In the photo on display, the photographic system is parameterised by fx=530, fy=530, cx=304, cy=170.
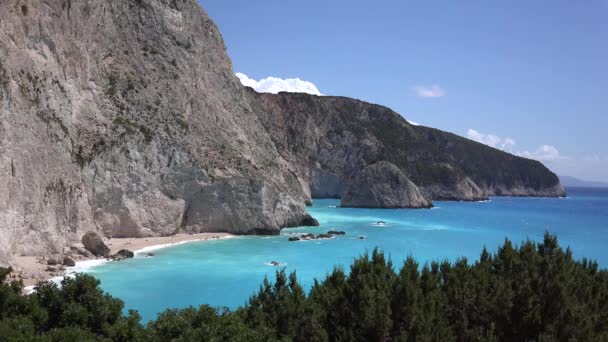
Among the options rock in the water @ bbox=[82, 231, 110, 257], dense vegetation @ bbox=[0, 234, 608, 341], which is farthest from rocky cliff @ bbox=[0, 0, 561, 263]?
dense vegetation @ bbox=[0, 234, 608, 341]

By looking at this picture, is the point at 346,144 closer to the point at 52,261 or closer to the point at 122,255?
the point at 122,255

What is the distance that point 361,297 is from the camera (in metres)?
19.2

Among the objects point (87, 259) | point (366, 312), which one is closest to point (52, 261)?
point (87, 259)

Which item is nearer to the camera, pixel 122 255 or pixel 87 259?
pixel 87 259

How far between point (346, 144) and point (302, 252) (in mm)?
105810

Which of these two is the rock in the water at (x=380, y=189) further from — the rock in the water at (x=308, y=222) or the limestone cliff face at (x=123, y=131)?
the limestone cliff face at (x=123, y=131)

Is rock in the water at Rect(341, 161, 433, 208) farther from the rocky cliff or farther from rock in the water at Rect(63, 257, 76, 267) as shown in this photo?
rock in the water at Rect(63, 257, 76, 267)

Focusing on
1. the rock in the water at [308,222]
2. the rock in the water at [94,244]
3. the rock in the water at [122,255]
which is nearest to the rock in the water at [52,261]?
the rock in the water at [94,244]

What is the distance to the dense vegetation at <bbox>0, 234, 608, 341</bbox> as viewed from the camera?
1488cm

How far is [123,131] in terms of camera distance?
54.1 m

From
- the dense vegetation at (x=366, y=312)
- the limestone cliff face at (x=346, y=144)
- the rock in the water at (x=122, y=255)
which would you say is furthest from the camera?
the limestone cliff face at (x=346, y=144)

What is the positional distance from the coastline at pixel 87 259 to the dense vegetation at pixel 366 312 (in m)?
4.55

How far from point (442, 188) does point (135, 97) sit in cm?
12933

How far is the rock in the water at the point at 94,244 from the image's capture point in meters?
45.0
